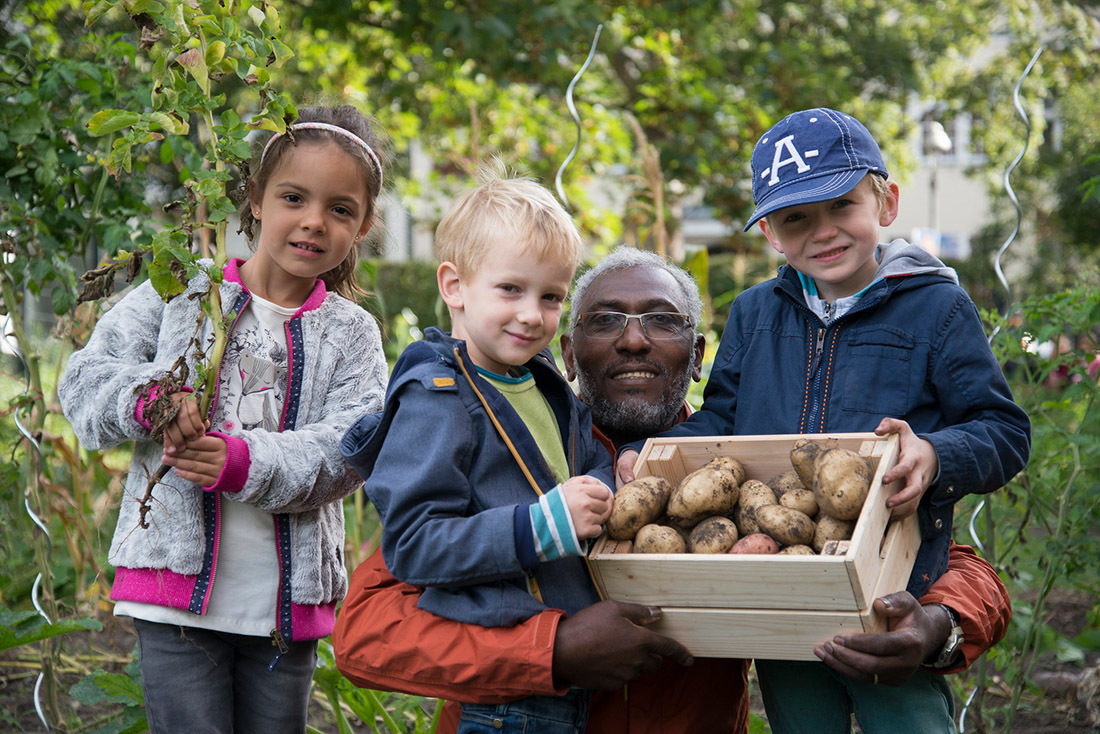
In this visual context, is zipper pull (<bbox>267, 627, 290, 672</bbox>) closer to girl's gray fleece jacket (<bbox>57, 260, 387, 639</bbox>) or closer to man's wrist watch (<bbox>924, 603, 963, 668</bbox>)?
girl's gray fleece jacket (<bbox>57, 260, 387, 639</bbox>)

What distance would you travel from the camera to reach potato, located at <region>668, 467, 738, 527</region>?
1.84 metres

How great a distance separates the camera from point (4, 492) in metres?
3.25

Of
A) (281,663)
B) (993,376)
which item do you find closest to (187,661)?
(281,663)

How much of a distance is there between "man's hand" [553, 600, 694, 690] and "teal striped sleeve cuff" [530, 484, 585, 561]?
0.45 ft

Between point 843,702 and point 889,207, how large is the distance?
1.10 m

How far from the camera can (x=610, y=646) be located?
1.74 metres

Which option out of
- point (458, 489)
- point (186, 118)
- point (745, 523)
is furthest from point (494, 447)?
point (186, 118)

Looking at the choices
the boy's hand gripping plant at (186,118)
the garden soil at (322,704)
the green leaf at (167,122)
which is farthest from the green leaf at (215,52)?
the garden soil at (322,704)

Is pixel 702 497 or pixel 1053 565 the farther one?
pixel 1053 565

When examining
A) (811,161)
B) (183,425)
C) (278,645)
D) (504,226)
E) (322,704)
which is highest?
(811,161)

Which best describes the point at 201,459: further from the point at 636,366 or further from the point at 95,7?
the point at 636,366

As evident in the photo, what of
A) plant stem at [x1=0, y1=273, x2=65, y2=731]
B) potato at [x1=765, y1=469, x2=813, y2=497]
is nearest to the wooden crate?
potato at [x1=765, y1=469, x2=813, y2=497]

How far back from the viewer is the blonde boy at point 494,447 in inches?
67.8

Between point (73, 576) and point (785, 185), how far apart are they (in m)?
3.52
